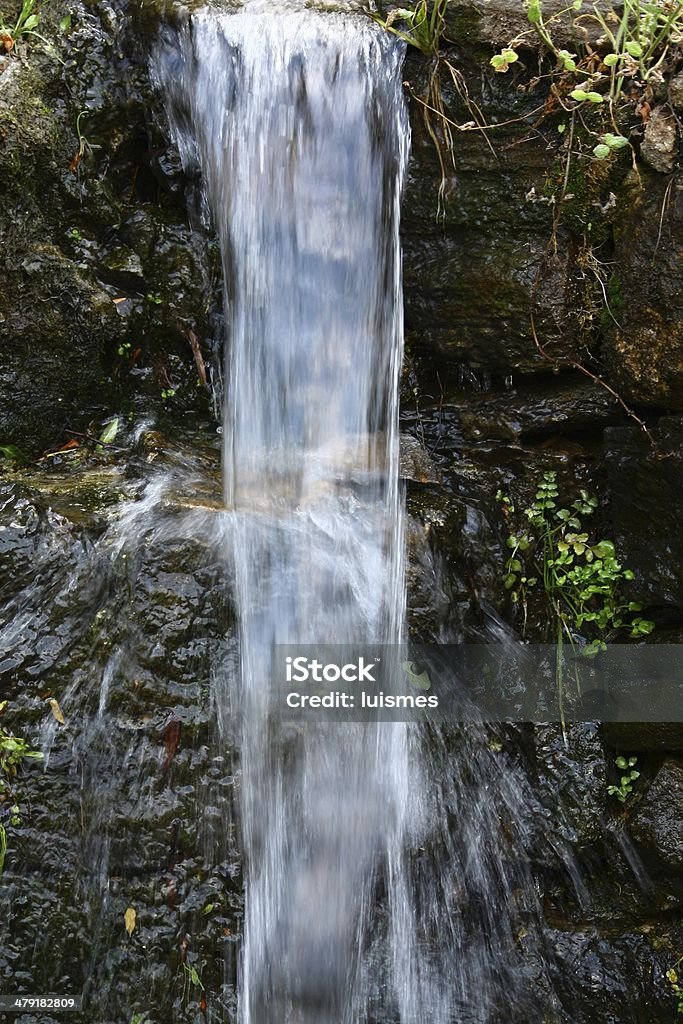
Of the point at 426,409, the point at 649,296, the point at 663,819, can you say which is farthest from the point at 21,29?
the point at 663,819

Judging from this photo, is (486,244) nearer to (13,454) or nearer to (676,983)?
(13,454)

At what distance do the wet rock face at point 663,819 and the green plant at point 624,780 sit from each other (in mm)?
63

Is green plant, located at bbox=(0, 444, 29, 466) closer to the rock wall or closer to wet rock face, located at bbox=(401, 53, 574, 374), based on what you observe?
the rock wall

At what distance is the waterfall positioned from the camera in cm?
285

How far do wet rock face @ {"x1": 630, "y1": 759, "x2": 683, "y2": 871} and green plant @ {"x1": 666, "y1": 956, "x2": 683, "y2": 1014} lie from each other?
11.7 inches

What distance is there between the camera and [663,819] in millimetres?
2861

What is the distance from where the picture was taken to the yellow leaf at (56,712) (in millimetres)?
2664

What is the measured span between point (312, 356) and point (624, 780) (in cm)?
194

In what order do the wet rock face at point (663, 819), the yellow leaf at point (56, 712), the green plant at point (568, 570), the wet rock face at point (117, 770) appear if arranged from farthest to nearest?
the green plant at point (568, 570)
the wet rock face at point (663, 819)
the yellow leaf at point (56, 712)
the wet rock face at point (117, 770)

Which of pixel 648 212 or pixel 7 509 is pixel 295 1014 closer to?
pixel 7 509

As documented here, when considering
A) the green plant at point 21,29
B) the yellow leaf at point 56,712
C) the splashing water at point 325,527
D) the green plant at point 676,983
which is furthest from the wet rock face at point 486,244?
the green plant at point 676,983

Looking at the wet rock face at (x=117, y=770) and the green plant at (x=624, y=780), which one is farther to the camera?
the green plant at (x=624, y=780)

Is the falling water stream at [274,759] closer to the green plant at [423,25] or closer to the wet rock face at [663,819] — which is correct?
the green plant at [423,25]

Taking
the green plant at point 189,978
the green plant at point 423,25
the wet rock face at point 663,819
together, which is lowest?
the green plant at point 189,978
